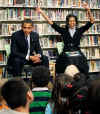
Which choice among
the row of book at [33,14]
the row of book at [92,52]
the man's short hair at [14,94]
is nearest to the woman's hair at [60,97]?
the man's short hair at [14,94]

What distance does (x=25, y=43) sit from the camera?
10.7 feet

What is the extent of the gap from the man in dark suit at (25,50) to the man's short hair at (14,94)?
6.69ft

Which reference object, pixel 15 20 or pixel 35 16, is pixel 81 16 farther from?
A: pixel 15 20

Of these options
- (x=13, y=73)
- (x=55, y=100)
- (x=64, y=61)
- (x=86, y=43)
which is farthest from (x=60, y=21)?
(x=55, y=100)

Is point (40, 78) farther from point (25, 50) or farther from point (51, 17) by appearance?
point (51, 17)

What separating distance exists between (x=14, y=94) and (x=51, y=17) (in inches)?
125

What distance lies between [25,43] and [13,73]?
48 centimetres

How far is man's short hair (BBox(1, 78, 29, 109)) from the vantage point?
3.34 feet

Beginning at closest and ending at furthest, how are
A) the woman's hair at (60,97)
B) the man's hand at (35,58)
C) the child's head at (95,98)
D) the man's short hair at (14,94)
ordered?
the child's head at (95,98)
the man's short hair at (14,94)
the woman's hair at (60,97)
the man's hand at (35,58)

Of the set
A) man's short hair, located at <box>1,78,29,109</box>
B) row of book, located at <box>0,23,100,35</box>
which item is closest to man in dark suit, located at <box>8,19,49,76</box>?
row of book, located at <box>0,23,100,35</box>

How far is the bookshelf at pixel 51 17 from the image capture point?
3885mm

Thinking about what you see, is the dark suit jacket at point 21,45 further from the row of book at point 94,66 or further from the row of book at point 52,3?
the row of book at point 94,66

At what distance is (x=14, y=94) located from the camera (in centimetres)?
102

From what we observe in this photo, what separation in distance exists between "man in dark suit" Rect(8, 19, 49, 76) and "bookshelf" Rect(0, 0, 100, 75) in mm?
647
